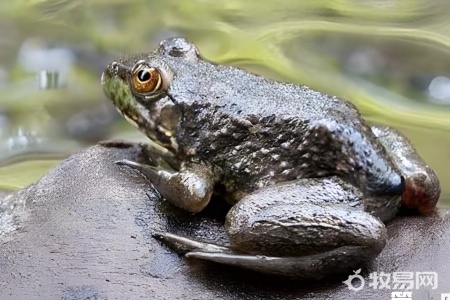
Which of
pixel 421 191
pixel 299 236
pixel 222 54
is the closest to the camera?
pixel 299 236

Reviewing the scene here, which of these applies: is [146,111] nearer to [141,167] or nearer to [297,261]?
[141,167]

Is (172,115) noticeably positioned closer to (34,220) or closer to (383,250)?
(34,220)

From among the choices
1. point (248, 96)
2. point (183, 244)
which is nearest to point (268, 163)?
point (248, 96)

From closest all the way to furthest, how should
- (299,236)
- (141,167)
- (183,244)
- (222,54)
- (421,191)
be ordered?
(299,236) < (183,244) < (421,191) < (141,167) < (222,54)

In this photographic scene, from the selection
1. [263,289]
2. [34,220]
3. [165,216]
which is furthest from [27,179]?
[263,289]

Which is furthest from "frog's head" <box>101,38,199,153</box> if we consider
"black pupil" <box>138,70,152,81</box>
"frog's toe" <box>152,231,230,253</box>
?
"frog's toe" <box>152,231,230,253</box>

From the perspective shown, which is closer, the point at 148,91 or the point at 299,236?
the point at 299,236

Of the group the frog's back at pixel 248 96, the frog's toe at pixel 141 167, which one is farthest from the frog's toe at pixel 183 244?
the frog's back at pixel 248 96
